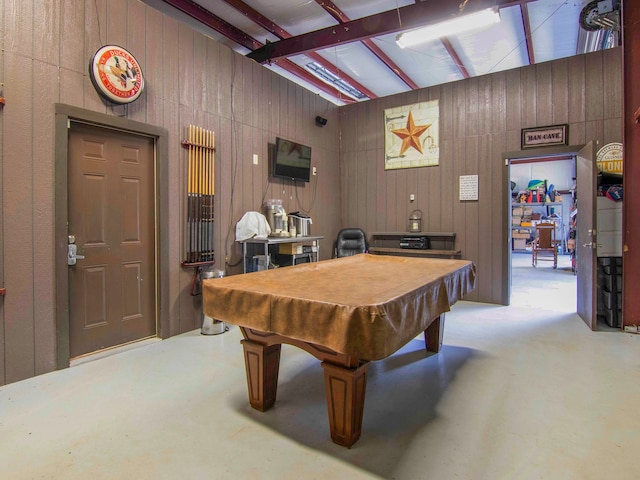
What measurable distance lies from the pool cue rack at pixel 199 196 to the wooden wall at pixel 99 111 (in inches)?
3.9

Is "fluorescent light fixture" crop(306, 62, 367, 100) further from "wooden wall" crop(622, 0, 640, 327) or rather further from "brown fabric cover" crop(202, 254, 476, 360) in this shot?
"brown fabric cover" crop(202, 254, 476, 360)

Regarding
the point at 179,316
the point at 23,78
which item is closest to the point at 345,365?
the point at 179,316

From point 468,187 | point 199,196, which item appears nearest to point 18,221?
point 199,196

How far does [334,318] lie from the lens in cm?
161

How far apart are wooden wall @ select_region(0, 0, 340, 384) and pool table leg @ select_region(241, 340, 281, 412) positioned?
6.03 feet

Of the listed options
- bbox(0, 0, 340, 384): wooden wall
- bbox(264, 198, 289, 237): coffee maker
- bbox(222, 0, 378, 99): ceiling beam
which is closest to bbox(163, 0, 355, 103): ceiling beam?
bbox(0, 0, 340, 384): wooden wall

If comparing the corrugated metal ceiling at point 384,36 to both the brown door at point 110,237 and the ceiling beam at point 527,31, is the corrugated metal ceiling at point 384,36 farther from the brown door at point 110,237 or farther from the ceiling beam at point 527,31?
the brown door at point 110,237

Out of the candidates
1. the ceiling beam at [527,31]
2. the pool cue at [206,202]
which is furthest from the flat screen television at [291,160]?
the ceiling beam at [527,31]

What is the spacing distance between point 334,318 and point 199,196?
294 cm

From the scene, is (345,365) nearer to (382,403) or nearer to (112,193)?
(382,403)

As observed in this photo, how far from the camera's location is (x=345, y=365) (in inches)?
71.9

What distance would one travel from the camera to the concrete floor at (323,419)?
1744mm

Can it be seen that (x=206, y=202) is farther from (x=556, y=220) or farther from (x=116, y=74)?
(x=556, y=220)

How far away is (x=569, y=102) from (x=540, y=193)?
870cm
